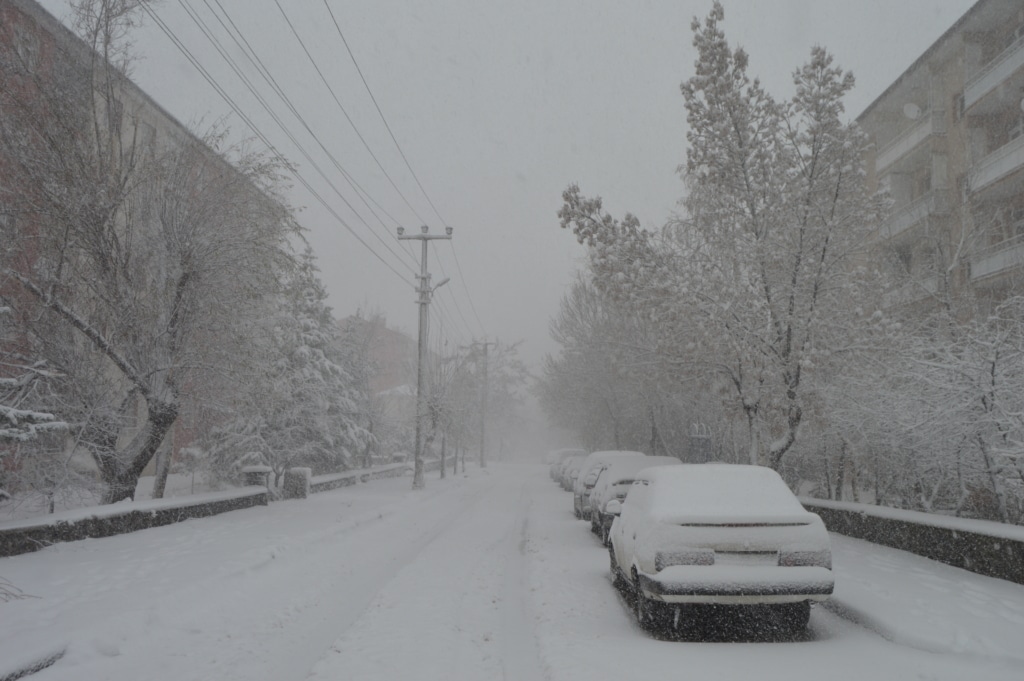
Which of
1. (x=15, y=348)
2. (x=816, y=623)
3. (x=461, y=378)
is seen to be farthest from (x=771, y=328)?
(x=461, y=378)

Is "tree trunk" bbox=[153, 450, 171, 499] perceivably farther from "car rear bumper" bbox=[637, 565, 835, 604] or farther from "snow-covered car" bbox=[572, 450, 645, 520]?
"car rear bumper" bbox=[637, 565, 835, 604]

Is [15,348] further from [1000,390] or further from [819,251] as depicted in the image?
[1000,390]

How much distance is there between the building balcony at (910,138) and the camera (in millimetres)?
24438

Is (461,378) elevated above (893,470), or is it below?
above

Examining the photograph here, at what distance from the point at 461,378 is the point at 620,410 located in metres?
17.0

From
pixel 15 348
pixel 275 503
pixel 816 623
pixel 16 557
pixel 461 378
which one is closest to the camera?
pixel 816 623

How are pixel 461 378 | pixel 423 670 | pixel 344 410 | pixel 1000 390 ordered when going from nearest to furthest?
pixel 423 670, pixel 1000 390, pixel 344 410, pixel 461 378

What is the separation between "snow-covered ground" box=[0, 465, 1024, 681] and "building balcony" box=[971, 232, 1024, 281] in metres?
12.9

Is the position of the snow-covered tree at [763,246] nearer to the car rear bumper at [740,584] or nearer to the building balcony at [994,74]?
the car rear bumper at [740,584]

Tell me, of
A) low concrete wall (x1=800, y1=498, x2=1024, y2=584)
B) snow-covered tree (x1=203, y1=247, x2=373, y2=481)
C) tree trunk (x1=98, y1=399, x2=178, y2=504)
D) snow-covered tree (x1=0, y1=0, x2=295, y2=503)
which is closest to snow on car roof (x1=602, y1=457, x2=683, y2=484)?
low concrete wall (x1=800, y1=498, x2=1024, y2=584)

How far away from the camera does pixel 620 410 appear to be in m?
32.0

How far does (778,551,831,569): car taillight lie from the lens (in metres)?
5.96

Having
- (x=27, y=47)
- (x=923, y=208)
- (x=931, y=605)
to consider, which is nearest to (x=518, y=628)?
(x=931, y=605)

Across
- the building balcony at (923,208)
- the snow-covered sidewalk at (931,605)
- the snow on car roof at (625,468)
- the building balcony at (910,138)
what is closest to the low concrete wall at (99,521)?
the snow on car roof at (625,468)
